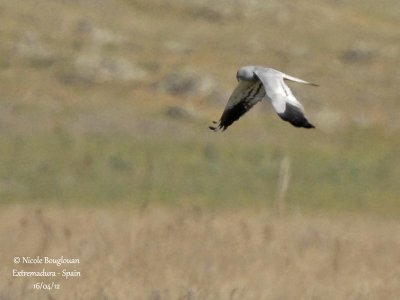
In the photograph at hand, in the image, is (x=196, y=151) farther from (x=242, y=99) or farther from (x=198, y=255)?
(x=242, y=99)

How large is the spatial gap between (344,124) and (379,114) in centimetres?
252

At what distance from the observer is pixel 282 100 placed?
896 cm

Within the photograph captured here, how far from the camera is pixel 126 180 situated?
2344 centimetres

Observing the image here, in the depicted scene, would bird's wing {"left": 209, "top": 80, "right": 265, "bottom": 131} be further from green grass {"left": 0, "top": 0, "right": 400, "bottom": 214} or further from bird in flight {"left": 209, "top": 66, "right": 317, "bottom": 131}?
green grass {"left": 0, "top": 0, "right": 400, "bottom": 214}

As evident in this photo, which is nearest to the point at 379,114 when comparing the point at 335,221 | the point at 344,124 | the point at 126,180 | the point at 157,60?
the point at 344,124

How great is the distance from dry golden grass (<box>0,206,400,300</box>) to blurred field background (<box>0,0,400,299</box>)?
30 mm

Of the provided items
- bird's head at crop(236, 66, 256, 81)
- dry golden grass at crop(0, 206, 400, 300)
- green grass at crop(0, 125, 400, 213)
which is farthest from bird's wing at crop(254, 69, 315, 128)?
green grass at crop(0, 125, 400, 213)

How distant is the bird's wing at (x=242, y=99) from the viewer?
10148 millimetres

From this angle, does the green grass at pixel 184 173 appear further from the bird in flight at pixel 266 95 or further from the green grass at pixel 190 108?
the bird in flight at pixel 266 95

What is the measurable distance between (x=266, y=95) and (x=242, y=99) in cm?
76

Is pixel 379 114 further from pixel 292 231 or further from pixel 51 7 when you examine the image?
pixel 292 231

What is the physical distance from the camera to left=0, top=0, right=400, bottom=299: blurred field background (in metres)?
12.3

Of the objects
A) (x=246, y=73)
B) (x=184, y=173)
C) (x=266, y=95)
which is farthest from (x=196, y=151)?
(x=266, y=95)

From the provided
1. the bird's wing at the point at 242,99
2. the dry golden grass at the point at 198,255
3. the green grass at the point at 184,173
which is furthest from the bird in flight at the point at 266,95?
the green grass at the point at 184,173
